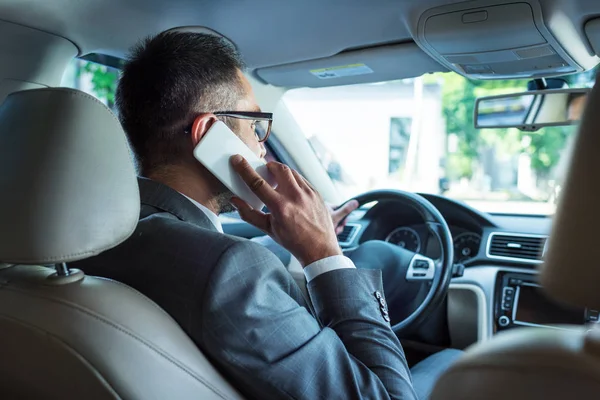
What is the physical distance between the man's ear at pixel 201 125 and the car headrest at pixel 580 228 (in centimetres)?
112

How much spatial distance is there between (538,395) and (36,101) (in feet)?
3.46

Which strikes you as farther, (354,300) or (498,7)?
(498,7)

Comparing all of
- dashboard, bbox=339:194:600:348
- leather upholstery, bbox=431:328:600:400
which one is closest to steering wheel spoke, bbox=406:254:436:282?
dashboard, bbox=339:194:600:348

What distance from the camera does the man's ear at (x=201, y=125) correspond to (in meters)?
1.64

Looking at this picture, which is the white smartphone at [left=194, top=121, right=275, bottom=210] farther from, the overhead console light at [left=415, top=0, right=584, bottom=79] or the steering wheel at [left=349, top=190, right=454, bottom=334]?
the steering wheel at [left=349, top=190, right=454, bottom=334]

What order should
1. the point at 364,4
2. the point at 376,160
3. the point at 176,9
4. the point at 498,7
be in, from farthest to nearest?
the point at 376,160, the point at 176,9, the point at 364,4, the point at 498,7

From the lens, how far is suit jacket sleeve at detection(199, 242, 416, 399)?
123cm

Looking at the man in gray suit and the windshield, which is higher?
the man in gray suit

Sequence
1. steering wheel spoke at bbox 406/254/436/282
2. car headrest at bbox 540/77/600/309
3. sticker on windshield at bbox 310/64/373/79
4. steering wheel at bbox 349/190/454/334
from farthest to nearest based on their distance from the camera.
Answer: sticker on windshield at bbox 310/64/373/79
steering wheel spoke at bbox 406/254/436/282
steering wheel at bbox 349/190/454/334
car headrest at bbox 540/77/600/309

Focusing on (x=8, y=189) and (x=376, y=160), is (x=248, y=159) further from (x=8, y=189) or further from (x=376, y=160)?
(x=376, y=160)

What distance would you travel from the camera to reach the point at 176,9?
2.32 meters

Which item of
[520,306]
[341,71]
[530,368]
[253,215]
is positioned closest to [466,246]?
[520,306]

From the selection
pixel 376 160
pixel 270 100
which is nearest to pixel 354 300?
pixel 270 100

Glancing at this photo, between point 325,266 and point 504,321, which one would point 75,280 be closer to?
point 325,266
